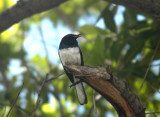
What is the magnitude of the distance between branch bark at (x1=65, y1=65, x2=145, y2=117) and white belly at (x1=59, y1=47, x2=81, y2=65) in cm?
139

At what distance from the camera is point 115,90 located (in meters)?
2.76

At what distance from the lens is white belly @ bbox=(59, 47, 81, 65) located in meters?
4.24

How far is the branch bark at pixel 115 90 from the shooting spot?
273cm

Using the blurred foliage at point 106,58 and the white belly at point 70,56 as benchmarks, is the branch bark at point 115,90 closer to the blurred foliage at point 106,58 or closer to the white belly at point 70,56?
the blurred foliage at point 106,58

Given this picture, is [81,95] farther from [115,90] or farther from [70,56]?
[115,90]

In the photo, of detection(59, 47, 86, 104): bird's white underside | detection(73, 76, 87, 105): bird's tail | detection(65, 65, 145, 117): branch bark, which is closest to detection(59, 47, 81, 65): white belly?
detection(59, 47, 86, 104): bird's white underside

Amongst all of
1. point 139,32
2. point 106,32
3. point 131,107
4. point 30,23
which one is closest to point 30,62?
point 30,23

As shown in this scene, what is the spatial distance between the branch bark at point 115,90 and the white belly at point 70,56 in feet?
4.56

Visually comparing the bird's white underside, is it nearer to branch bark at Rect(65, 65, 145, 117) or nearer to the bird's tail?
the bird's tail

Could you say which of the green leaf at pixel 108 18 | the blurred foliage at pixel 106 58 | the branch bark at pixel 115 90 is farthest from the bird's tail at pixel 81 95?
the green leaf at pixel 108 18

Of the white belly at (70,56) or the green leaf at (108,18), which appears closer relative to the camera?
the white belly at (70,56)

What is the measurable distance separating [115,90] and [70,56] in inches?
63.8

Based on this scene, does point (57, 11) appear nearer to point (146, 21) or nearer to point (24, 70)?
point (24, 70)

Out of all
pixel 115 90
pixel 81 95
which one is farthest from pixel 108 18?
pixel 115 90
